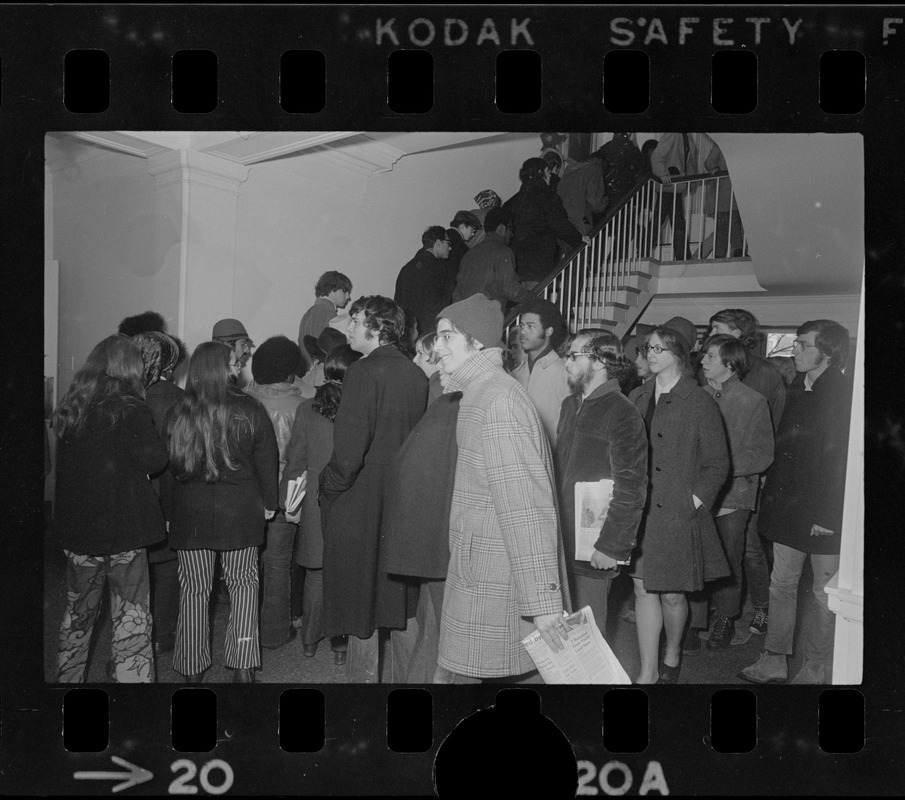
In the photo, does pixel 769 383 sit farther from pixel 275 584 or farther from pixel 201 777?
pixel 201 777

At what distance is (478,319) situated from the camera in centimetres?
294

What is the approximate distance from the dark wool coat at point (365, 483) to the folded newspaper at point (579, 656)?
1.92 feet

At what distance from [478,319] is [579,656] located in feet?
Result: 3.82

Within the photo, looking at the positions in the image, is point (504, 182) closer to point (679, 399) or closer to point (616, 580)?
point (679, 399)

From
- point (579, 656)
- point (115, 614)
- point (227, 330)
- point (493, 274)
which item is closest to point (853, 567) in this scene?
point (579, 656)

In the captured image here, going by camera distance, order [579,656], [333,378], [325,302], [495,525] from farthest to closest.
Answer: [333,378]
[325,302]
[579,656]
[495,525]

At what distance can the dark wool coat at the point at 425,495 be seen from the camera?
2996 mm

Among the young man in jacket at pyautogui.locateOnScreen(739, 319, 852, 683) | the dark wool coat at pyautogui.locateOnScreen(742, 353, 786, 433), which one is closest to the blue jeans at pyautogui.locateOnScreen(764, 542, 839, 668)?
the young man in jacket at pyautogui.locateOnScreen(739, 319, 852, 683)

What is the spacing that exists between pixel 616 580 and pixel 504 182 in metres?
1.52

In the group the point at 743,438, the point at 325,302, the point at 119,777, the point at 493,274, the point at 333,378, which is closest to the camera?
the point at 119,777

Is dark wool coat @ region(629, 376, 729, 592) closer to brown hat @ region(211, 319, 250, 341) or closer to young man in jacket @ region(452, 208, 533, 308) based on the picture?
young man in jacket @ region(452, 208, 533, 308)

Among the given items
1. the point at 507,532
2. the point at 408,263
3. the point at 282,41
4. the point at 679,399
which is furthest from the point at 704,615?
the point at 282,41

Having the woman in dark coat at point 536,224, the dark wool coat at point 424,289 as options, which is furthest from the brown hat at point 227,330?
the woman in dark coat at point 536,224

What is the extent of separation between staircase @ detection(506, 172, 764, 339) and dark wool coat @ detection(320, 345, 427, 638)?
49cm
